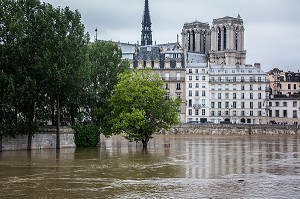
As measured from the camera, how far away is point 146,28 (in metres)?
180

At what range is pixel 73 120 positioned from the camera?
71562mm

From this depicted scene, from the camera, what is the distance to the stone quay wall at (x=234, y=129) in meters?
119

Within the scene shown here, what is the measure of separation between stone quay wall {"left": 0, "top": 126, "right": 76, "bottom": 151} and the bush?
685 millimetres

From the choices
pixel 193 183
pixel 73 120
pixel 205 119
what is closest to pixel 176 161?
pixel 193 183

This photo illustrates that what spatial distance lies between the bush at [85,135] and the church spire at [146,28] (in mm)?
111257

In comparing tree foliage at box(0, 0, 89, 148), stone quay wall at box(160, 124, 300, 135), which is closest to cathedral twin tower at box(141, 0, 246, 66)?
stone quay wall at box(160, 124, 300, 135)

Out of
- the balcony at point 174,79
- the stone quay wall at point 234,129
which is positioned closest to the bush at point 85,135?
the stone quay wall at point 234,129

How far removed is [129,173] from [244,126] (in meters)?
84.0

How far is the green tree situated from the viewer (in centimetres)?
7156

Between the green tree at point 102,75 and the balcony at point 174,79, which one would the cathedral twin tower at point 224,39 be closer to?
the balcony at point 174,79

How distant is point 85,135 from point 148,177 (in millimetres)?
33779

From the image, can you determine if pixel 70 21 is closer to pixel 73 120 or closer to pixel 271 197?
pixel 73 120

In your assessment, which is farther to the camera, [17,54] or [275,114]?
[275,114]

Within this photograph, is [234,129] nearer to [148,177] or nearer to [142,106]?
[142,106]
